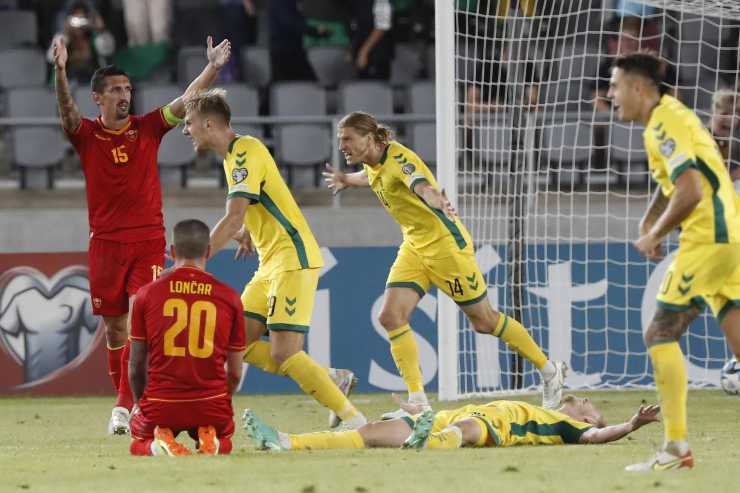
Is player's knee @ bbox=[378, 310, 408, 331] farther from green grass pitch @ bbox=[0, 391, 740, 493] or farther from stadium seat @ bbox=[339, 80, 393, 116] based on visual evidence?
stadium seat @ bbox=[339, 80, 393, 116]

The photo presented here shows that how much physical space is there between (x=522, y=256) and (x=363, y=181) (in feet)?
9.52

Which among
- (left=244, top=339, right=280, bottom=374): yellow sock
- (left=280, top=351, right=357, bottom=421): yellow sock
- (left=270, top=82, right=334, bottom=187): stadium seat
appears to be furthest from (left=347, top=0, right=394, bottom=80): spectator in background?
(left=280, top=351, right=357, bottom=421): yellow sock

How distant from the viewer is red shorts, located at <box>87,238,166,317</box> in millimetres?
8445

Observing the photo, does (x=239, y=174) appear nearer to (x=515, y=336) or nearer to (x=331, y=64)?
(x=515, y=336)

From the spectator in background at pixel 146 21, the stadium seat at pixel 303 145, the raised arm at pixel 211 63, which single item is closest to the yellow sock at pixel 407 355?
the raised arm at pixel 211 63

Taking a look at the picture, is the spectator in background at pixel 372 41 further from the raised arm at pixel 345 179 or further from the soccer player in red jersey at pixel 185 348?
the soccer player in red jersey at pixel 185 348

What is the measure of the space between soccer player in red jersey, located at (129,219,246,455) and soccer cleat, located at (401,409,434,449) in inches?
34.2

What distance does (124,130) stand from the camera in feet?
28.0

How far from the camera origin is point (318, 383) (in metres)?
7.42

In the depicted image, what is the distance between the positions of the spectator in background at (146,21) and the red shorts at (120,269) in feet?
22.1

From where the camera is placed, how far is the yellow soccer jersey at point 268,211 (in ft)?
24.3

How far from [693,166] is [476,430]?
1.84m

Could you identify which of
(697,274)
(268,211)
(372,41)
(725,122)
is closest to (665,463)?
(697,274)

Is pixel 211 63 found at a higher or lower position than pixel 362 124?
higher
